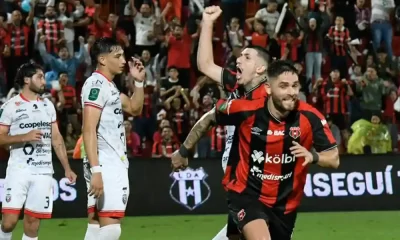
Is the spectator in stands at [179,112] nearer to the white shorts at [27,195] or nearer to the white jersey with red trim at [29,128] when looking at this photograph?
the white jersey with red trim at [29,128]

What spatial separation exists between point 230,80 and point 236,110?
4.23ft

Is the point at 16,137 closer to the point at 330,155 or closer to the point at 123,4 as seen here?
the point at 330,155

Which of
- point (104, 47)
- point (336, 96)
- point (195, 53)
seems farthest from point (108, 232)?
point (195, 53)

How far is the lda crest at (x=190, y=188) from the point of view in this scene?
50.8 feet

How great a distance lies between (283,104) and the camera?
7156 millimetres

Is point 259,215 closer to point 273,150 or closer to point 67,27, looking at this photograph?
point 273,150

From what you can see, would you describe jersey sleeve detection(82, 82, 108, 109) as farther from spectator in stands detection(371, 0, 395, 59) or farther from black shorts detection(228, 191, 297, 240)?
spectator in stands detection(371, 0, 395, 59)

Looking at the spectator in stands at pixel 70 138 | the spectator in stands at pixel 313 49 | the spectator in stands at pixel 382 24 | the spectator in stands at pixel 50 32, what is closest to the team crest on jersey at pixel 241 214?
the spectator in stands at pixel 70 138

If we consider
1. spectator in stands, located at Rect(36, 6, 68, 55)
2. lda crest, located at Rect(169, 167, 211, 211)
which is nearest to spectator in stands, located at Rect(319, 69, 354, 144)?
lda crest, located at Rect(169, 167, 211, 211)

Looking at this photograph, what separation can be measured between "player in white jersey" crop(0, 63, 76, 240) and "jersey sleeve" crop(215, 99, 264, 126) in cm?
291

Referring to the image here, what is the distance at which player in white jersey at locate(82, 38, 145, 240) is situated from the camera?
8.11 metres

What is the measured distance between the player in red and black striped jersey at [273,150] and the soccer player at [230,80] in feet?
0.78

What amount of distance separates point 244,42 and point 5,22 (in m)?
5.13

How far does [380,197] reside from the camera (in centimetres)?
1587
